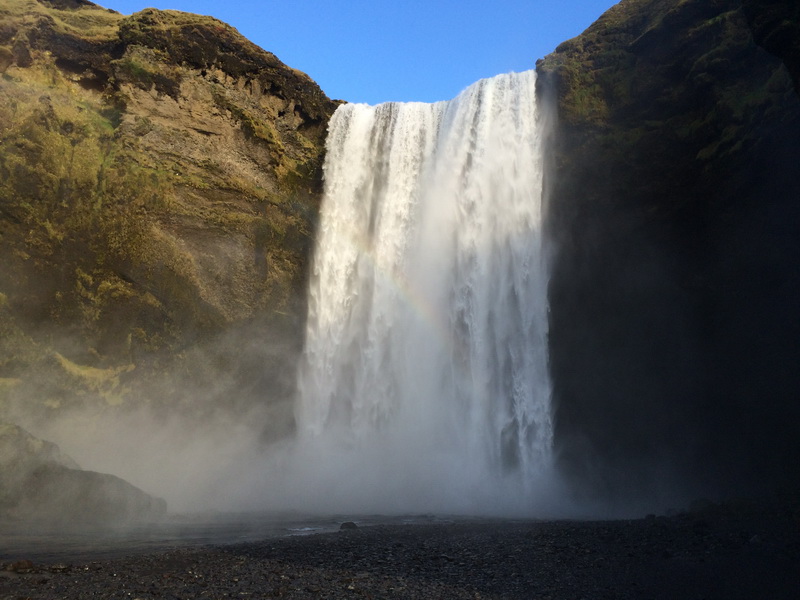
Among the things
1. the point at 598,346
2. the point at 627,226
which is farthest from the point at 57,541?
the point at 627,226

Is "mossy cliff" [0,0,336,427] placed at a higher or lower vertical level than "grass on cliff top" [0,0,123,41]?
lower

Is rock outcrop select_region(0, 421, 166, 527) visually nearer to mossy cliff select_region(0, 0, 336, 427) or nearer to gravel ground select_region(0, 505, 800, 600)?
mossy cliff select_region(0, 0, 336, 427)

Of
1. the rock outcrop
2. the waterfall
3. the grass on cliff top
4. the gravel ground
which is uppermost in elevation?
the grass on cliff top

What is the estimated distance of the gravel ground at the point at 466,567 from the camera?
24.0 ft

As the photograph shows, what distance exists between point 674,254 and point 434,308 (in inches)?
339

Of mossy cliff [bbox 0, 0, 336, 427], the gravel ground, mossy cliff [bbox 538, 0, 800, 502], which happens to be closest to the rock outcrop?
mossy cliff [bbox 0, 0, 336, 427]

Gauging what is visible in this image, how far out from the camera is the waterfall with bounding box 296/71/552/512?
1994 cm

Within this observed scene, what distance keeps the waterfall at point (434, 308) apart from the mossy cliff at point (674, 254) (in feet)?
4.28

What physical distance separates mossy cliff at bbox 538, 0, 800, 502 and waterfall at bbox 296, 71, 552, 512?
130 cm

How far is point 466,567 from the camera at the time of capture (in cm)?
859

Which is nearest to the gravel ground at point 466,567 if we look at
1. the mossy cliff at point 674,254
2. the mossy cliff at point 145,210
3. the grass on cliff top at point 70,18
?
the mossy cliff at point 674,254

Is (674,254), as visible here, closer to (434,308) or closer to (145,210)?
(434,308)

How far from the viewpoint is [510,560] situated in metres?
8.97

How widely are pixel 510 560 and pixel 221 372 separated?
598 inches
